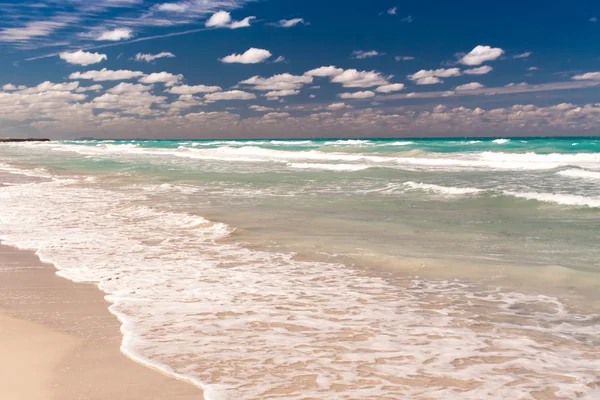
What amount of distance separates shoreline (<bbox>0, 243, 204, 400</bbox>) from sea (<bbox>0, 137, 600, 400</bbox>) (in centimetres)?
18

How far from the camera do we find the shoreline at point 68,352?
3.78 meters

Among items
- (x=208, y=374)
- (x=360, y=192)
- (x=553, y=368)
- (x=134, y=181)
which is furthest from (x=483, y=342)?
(x=134, y=181)

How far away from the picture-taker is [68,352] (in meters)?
4.47

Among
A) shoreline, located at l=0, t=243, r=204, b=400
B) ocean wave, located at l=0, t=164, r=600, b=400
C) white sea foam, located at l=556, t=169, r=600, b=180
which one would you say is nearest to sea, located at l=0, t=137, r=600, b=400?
ocean wave, located at l=0, t=164, r=600, b=400

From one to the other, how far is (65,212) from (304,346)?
34.2ft

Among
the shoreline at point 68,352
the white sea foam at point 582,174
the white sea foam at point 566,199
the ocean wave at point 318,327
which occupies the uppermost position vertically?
the white sea foam at point 582,174

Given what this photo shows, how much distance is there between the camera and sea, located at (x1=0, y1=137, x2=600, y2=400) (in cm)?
418

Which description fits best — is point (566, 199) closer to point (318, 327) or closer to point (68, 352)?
point (318, 327)

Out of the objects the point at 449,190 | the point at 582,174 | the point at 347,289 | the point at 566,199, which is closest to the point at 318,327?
the point at 347,289

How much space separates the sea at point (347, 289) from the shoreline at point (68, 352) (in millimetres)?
179

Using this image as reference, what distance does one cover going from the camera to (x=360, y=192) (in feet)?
58.6

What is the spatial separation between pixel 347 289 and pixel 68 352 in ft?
11.2

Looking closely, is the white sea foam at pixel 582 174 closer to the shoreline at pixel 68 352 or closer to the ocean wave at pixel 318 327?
the ocean wave at pixel 318 327

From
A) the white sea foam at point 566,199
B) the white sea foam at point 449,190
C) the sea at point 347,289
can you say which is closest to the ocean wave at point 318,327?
the sea at point 347,289
